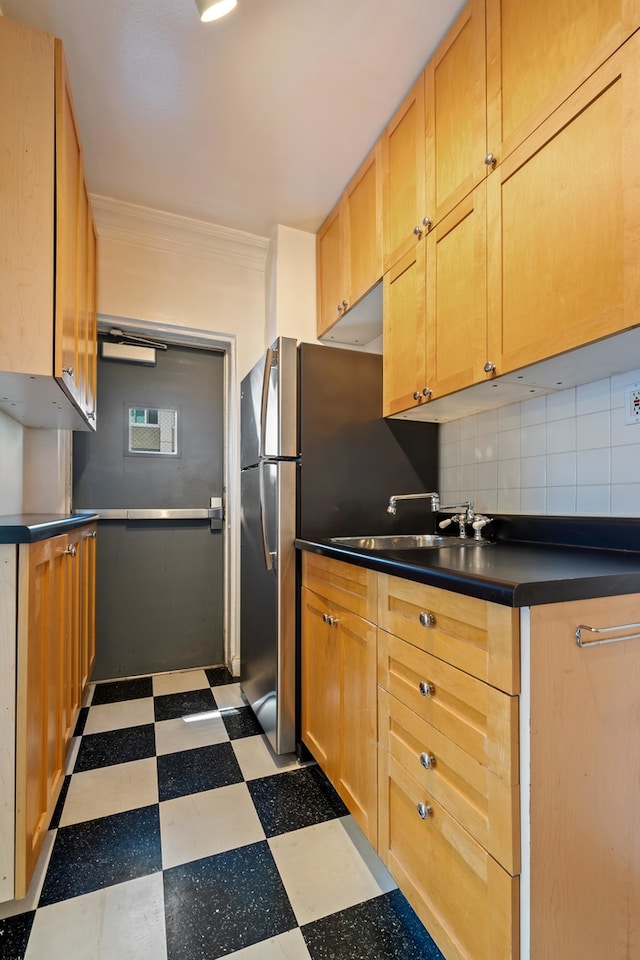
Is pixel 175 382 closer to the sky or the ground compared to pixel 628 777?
closer to the sky

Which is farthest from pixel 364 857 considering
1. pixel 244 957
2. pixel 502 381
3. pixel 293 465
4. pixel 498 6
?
pixel 498 6

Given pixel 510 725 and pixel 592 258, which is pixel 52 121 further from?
pixel 510 725

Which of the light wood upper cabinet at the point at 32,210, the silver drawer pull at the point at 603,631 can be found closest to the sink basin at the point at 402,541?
the silver drawer pull at the point at 603,631

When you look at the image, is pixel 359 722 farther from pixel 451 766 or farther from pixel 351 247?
pixel 351 247

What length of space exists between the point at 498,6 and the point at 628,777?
1.95 metres

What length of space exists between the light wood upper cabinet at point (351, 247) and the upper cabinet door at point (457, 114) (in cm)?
37

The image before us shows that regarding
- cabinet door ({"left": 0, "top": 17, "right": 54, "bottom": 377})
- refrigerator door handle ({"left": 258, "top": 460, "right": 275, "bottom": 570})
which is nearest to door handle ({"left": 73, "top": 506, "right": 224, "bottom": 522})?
refrigerator door handle ({"left": 258, "top": 460, "right": 275, "bottom": 570})

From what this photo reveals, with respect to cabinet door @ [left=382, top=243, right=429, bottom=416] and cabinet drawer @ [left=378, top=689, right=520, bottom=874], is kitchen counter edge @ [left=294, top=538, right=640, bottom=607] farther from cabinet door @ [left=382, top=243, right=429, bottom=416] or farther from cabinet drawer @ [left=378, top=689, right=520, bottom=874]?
cabinet door @ [left=382, top=243, right=429, bottom=416]

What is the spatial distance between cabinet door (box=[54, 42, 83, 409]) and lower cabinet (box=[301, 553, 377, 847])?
41.1 inches

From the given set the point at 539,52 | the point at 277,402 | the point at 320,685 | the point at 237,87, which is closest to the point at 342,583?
the point at 320,685

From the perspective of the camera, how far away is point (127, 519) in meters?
2.55

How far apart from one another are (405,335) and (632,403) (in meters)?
0.80

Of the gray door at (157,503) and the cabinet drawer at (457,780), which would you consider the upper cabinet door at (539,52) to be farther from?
the gray door at (157,503)

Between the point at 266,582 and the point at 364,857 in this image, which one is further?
the point at 266,582
